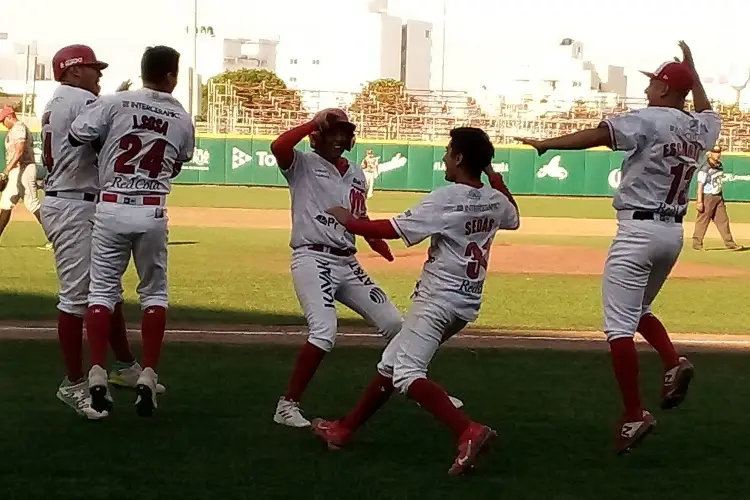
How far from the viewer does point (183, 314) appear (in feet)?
36.6

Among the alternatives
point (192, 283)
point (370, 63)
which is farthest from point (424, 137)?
point (370, 63)

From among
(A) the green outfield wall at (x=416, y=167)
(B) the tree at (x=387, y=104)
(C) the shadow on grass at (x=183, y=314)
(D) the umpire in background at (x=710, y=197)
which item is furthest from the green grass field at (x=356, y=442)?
(B) the tree at (x=387, y=104)

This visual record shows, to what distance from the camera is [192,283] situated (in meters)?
13.8

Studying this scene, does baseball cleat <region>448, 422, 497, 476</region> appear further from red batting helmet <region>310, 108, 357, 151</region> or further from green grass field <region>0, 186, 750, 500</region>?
red batting helmet <region>310, 108, 357, 151</region>

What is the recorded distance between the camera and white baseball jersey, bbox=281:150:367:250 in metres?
6.39

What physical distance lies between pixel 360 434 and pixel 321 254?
0.97 meters

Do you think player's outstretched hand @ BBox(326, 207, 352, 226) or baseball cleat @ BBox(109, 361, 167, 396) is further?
baseball cleat @ BBox(109, 361, 167, 396)

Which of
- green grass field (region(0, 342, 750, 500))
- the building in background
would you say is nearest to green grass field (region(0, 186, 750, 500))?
green grass field (region(0, 342, 750, 500))

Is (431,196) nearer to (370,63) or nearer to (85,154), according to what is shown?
(85,154)

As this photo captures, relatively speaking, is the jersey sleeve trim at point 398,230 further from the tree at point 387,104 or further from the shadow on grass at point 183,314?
the tree at point 387,104

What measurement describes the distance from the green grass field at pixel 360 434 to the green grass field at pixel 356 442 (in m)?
0.01

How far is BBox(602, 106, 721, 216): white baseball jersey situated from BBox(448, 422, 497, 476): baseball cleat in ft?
4.98

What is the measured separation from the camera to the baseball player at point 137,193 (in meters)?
6.35

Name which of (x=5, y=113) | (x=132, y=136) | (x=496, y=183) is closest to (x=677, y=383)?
(x=496, y=183)
